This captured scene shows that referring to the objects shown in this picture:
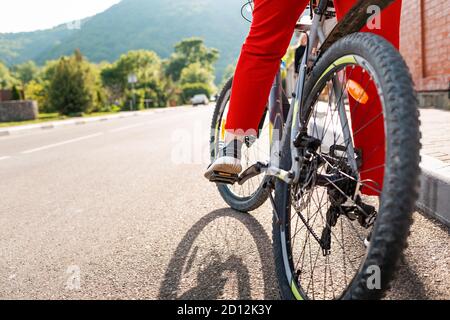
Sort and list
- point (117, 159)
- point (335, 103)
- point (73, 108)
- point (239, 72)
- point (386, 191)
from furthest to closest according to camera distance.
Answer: point (73, 108) → point (117, 159) → point (239, 72) → point (335, 103) → point (386, 191)

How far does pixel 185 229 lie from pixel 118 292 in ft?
2.82

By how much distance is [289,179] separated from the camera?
5.60ft

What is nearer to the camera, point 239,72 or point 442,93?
point 239,72

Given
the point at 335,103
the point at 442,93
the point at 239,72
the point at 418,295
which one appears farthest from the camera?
the point at 442,93

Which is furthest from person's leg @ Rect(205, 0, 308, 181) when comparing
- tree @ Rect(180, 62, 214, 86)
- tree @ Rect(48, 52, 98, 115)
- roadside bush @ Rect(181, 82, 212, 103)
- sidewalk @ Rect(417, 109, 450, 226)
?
tree @ Rect(180, 62, 214, 86)

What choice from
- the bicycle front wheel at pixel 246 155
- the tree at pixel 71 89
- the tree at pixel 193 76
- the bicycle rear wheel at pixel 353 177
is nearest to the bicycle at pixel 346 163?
the bicycle rear wheel at pixel 353 177

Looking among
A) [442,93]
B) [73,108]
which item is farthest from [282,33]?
[73,108]

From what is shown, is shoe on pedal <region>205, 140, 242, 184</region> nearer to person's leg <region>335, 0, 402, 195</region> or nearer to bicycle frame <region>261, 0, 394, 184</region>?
bicycle frame <region>261, 0, 394, 184</region>

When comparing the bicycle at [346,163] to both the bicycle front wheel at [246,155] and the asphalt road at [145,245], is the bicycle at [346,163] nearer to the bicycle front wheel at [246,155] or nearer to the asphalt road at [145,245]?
the asphalt road at [145,245]

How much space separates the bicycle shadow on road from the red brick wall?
647 cm

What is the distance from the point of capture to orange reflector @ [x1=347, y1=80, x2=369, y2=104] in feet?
5.66

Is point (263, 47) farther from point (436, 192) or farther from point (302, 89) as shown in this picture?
point (436, 192)

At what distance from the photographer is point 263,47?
1.85m
